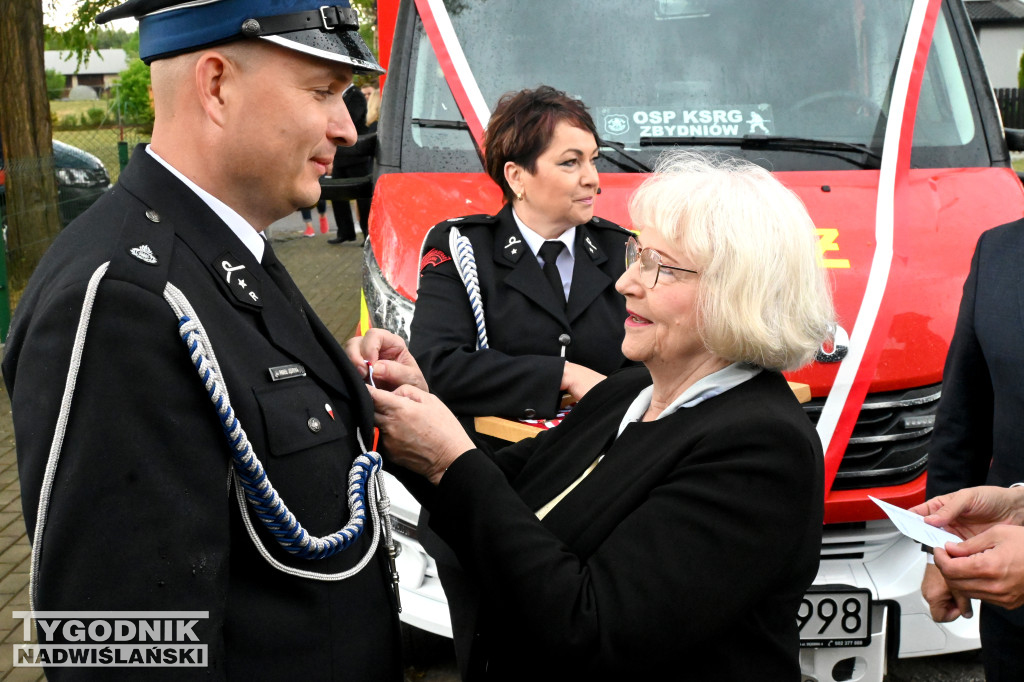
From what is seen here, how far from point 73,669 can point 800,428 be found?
127 centimetres

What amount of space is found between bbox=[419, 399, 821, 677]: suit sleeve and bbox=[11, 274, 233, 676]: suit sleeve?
62 cm

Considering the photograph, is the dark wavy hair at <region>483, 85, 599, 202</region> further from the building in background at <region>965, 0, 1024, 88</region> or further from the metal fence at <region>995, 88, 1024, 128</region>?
the building in background at <region>965, 0, 1024, 88</region>

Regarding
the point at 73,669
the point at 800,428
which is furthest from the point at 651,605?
the point at 73,669

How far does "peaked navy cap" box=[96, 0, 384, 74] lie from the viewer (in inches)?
63.4

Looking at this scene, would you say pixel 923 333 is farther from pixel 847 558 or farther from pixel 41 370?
pixel 41 370

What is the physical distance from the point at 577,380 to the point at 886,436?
1.01 m

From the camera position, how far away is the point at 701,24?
13.4 feet

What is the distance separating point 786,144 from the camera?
387 centimetres

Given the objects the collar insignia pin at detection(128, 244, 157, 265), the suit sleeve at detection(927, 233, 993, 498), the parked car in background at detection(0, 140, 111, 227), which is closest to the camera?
the collar insignia pin at detection(128, 244, 157, 265)

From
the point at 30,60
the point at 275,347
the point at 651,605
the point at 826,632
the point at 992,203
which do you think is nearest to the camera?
the point at 275,347

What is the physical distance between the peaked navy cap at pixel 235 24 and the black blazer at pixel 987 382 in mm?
1552

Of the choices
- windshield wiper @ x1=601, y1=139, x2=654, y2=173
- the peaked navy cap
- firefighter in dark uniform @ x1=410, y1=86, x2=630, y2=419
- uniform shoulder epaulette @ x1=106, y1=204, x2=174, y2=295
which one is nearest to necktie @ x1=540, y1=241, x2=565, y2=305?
firefighter in dark uniform @ x1=410, y1=86, x2=630, y2=419

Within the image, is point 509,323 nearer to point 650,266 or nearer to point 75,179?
point 650,266

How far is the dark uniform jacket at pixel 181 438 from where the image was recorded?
4.57ft
